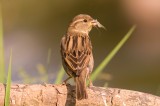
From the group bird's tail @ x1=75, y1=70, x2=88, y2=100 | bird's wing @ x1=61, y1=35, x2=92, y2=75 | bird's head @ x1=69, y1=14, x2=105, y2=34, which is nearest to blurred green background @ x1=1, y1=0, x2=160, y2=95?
bird's head @ x1=69, y1=14, x2=105, y2=34

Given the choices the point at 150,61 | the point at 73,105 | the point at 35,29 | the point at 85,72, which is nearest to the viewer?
the point at 73,105

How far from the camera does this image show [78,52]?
21.8 ft

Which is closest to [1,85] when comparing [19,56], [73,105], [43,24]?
[73,105]

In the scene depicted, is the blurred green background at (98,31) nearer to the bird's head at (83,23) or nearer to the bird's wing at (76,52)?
the bird's head at (83,23)

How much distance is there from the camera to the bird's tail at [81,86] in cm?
542

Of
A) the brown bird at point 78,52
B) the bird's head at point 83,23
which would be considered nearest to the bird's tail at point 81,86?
the brown bird at point 78,52

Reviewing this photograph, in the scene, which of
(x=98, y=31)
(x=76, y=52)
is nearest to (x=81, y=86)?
(x=76, y=52)

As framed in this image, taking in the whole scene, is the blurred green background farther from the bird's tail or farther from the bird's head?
the bird's tail

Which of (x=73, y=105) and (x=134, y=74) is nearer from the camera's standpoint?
(x=73, y=105)

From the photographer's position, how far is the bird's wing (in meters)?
6.40

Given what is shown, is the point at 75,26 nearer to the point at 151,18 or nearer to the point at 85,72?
the point at 85,72

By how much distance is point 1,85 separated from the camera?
5.54 metres

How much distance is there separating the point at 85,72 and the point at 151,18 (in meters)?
8.33

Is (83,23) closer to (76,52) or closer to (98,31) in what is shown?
(76,52)
